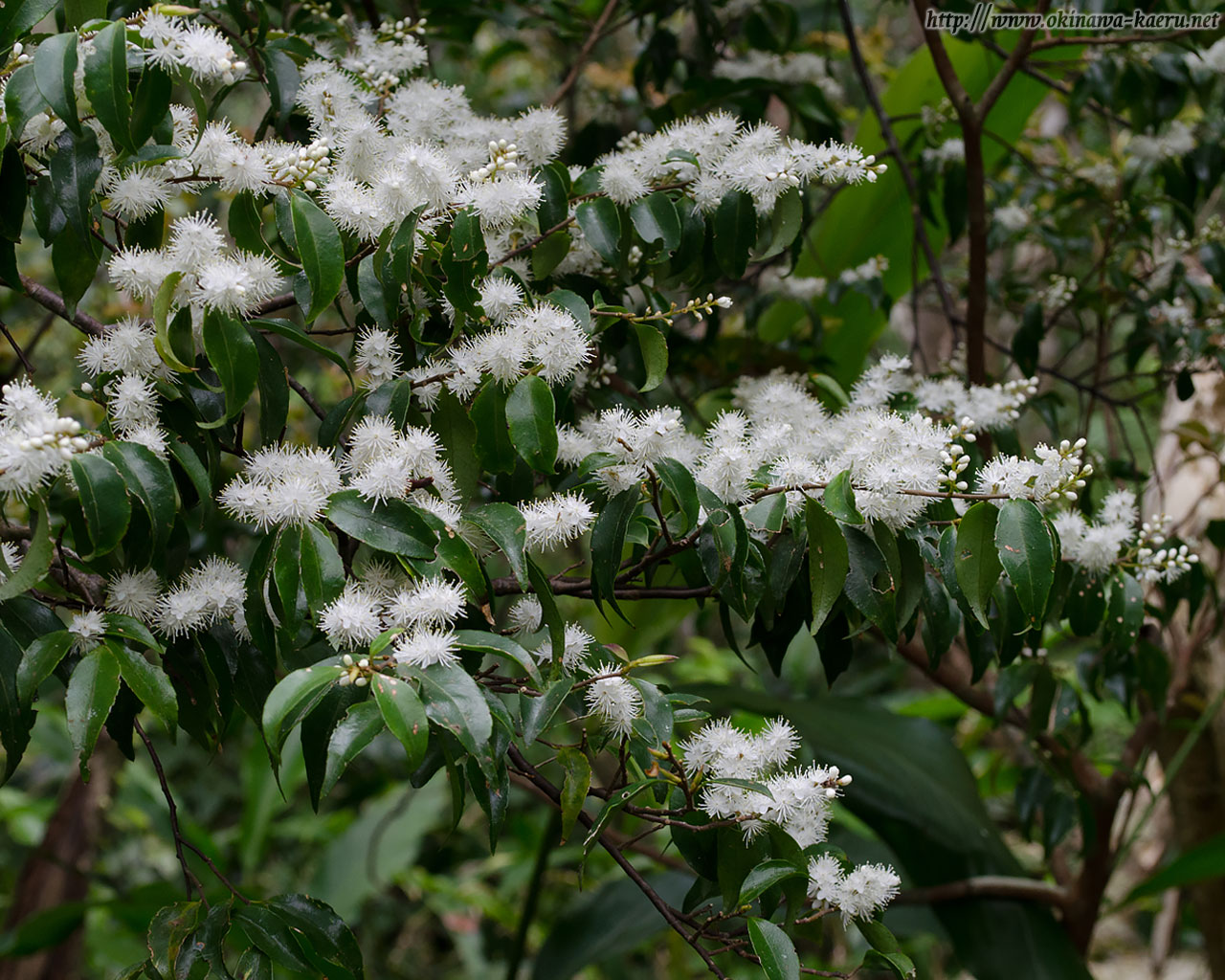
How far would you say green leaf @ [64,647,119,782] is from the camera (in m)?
0.67

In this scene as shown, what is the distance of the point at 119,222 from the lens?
946 mm

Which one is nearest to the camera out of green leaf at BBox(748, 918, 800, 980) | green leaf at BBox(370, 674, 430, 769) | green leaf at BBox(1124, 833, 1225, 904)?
green leaf at BBox(370, 674, 430, 769)

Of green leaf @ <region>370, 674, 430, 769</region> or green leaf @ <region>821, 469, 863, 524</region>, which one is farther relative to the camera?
green leaf @ <region>821, 469, 863, 524</region>

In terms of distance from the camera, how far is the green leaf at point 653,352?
91 centimetres

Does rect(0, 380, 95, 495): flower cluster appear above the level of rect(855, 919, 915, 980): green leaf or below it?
above

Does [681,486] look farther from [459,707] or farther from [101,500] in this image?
[101,500]

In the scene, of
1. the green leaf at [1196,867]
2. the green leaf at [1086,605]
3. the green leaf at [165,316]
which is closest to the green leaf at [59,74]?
the green leaf at [165,316]

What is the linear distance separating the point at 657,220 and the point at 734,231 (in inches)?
3.6

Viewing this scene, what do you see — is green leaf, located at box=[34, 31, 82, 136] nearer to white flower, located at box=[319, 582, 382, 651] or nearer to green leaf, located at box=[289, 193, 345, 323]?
green leaf, located at box=[289, 193, 345, 323]

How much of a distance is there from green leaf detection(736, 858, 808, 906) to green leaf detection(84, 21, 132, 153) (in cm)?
73

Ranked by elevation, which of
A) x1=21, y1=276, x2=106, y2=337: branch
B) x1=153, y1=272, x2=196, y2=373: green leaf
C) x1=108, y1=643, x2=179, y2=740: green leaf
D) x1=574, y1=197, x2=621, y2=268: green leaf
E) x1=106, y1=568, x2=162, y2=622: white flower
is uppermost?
x1=574, y1=197, x2=621, y2=268: green leaf

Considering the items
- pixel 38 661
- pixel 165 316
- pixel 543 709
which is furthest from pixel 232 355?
pixel 543 709

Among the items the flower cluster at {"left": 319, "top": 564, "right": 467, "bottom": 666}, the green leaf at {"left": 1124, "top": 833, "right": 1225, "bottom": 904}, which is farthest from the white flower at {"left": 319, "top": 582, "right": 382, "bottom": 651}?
the green leaf at {"left": 1124, "top": 833, "right": 1225, "bottom": 904}

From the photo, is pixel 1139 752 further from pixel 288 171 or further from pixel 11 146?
pixel 11 146
